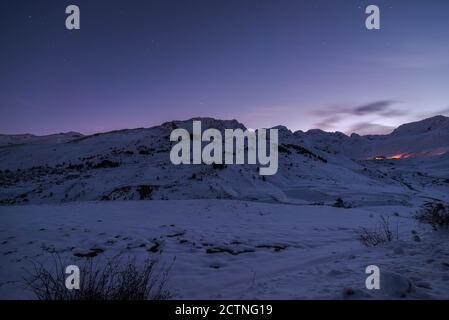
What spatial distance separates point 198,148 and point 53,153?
17777 millimetres

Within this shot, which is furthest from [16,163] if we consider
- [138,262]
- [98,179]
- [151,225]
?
[138,262]

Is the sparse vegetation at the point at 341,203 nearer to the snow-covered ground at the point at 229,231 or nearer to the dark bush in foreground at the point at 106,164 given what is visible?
the snow-covered ground at the point at 229,231

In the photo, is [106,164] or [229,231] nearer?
[229,231]

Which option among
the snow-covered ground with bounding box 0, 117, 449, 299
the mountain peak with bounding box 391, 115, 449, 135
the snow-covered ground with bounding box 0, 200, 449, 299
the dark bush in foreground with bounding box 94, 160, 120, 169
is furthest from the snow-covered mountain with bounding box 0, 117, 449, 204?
the mountain peak with bounding box 391, 115, 449, 135

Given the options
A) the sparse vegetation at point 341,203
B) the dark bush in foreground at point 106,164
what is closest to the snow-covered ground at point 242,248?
the sparse vegetation at point 341,203

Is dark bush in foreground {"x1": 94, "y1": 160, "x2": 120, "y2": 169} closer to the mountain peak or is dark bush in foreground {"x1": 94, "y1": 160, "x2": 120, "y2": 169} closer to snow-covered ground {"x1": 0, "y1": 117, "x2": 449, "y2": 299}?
snow-covered ground {"x1": 0, "y1": 117, "x2": 449, "y2": 299}

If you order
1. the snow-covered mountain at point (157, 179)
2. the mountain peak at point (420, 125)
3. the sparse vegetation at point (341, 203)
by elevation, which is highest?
the mountain peak at point (420, 125)

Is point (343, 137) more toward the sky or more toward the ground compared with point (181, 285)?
more toward the sky

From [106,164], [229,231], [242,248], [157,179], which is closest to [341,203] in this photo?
[229,231]

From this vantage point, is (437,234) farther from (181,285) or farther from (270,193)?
(270,193)

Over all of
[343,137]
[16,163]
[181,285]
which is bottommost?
[181,285]

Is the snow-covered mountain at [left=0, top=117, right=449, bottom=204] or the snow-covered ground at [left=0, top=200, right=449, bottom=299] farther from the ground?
the snow-covered mountain at [left=0, top=117, right=449, bottom=204]

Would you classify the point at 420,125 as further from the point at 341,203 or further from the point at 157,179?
the point at 157,179
